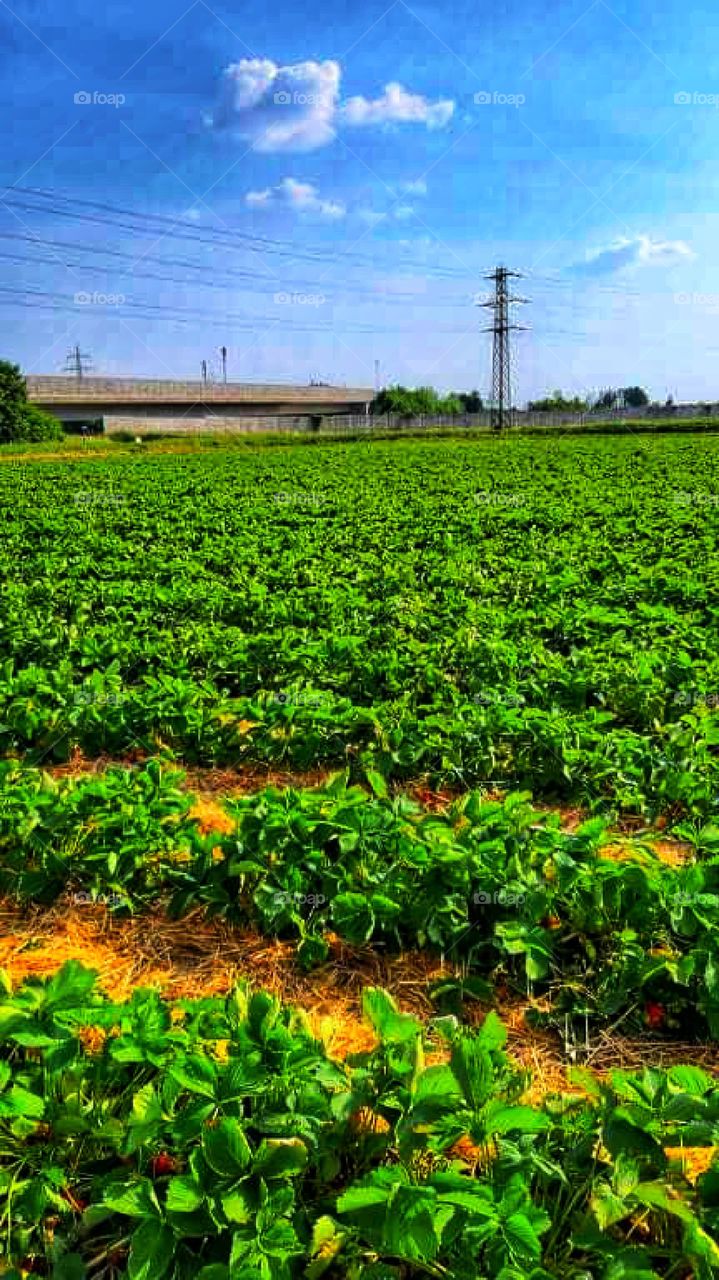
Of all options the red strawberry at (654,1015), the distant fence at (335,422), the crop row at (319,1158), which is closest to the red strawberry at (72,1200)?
the crop row at (319,1158)

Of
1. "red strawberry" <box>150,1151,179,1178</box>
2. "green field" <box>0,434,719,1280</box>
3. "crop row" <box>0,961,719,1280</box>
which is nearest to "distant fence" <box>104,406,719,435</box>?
"green field" <box>0,434,719,1280</box>

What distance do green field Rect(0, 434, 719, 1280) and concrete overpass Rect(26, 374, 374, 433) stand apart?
215 feet

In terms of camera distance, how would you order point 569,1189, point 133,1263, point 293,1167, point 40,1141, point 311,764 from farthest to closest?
point 311,764, point 40,1141, point 569,1189, point 293,1167, point 133,1263

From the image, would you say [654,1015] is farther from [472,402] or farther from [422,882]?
[472,402]

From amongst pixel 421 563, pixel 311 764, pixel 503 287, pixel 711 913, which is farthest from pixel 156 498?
pixel 503 287

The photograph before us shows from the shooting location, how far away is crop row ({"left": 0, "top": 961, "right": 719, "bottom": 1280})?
5.85ft

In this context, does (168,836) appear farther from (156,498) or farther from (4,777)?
(156,498)

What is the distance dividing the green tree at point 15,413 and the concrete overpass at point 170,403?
11386 millimetres

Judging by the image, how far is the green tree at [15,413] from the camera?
174ft

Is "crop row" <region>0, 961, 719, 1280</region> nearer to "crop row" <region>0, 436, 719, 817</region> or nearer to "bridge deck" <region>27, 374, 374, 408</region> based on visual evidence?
"crop row" <region>0, 436, 719, 817</region>

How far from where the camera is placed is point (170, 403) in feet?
244

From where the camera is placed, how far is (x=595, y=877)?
300 centimetres

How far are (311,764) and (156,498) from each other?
48.9ft

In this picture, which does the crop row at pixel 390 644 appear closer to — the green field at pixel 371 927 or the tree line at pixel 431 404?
the green field at pixel 371 927
